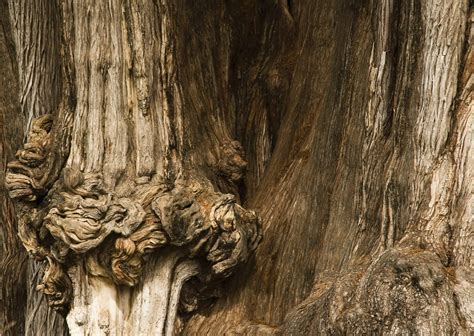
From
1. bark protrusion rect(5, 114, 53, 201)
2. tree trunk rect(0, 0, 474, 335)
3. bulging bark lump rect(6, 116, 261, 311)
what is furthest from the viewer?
bark protrusion rect(5, 114, 53, 201)

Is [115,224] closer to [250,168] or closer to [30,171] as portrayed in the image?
[30,171]

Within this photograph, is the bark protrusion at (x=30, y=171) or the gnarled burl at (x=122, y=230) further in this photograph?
the bark protrusion at (x=30, y=171)

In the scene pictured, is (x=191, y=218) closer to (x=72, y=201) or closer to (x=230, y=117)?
(x=72, y=201)

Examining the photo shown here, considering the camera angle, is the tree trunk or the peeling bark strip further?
the peeling bark strip

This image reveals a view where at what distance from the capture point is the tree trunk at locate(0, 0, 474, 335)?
404 cm

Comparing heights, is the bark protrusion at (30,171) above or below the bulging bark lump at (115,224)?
above

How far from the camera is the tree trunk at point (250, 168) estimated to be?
13.2 feet

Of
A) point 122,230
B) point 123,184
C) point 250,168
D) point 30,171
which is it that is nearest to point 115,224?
point 122,230

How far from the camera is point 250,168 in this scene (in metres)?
5.14

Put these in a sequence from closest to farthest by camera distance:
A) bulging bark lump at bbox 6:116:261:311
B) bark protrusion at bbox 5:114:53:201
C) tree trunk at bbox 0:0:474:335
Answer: tree trunk at bbox 0:0:474:335 < bulging bark lump at bbox 6:116:261:311 < bark protrusion at bbox 5:114:53:201

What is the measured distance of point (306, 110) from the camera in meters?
4.91

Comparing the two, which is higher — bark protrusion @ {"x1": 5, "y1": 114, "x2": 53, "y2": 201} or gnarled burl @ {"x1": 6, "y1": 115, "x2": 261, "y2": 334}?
bark protrusion @ {"x1": 5, "y1": 114, "x2": 53, "y2": 201}

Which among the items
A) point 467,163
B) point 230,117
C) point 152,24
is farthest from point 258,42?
point 467,163

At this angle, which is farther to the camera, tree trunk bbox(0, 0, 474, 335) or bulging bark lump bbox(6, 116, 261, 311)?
bulging bark lump bbox(6, 116, 261, 311)
